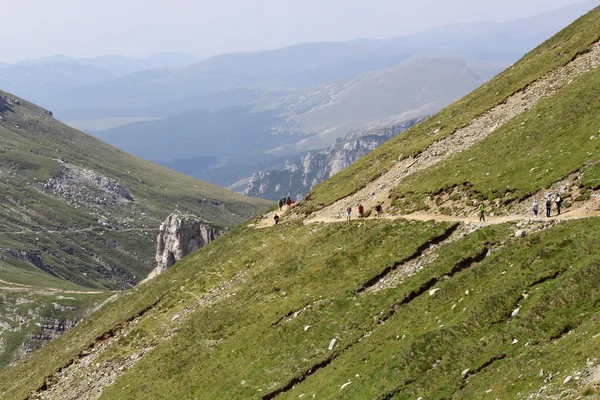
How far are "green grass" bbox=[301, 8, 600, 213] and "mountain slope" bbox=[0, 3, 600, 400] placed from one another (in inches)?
17.0

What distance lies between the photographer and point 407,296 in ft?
133

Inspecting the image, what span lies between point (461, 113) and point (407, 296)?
144 feet

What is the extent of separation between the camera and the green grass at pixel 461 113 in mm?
72188

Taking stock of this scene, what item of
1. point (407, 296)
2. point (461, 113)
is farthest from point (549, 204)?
point (461, 113)

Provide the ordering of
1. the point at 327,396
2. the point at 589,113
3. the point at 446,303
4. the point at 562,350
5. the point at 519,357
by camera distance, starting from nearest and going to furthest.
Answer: the point at 562,350 → the point at 519,357 → the point at 327,396 → the point at 446,303 → the point at 589,113

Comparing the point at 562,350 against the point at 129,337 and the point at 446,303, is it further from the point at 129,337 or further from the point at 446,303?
the point at 129,337

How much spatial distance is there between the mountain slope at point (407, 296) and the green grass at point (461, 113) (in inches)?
17.0

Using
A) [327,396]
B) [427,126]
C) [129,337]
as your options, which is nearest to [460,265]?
[327,396]

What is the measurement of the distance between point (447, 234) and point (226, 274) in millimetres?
23279

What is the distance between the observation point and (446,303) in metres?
37.0

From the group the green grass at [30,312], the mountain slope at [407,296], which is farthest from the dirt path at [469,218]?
the green grass at [30,312]

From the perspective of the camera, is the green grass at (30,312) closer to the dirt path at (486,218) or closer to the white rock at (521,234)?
the dirt path at (486,218)

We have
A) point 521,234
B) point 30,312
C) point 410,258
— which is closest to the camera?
point 521,234

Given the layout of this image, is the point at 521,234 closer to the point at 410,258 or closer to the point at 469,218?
the point at 469,218
